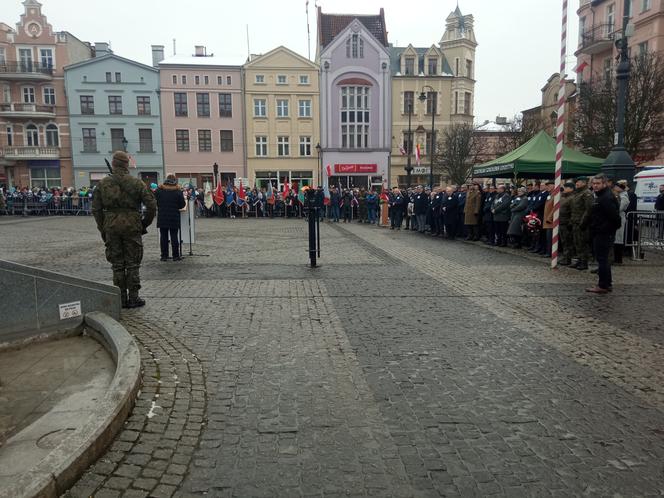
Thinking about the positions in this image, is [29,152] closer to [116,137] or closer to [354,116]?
[116,137]

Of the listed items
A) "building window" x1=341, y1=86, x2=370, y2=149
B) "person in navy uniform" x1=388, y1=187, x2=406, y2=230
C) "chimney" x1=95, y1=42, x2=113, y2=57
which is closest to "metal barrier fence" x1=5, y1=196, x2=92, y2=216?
"person in navy uniform" x1=388, y1=187, x2=406, y2=230

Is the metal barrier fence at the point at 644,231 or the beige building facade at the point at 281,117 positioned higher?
the beige building facade at the point at 281,117

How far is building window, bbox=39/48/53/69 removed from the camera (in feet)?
161

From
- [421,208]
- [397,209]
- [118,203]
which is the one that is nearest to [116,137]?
[397,209]

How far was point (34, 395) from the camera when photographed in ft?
13.5

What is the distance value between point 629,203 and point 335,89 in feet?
142

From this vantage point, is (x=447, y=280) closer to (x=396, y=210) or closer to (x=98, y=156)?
(x=396, y=210)

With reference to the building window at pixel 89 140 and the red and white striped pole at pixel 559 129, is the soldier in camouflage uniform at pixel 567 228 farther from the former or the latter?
the building window at pixel 89 140

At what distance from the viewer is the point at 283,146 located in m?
52.3

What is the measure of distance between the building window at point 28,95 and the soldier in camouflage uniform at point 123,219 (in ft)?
164

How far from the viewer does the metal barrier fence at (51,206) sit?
33.3 metres

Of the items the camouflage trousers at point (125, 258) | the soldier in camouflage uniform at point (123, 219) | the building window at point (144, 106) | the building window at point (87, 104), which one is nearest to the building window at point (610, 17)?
the building window at point (144, 106)

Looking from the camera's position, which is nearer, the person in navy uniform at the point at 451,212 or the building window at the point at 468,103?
the person in navy uniform at the point at 451,212

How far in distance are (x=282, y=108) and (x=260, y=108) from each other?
214 cm
